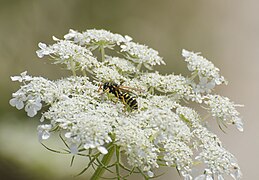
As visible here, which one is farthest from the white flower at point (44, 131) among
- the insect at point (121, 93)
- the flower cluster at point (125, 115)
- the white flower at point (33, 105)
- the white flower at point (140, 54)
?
the white flower at point (140, 54)

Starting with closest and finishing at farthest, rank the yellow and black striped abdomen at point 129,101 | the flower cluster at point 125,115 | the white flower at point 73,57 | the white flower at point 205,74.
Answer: the flower cluster at point 125,115, the yellow and black striped abdomen at point 129,101, the white flower at point 73,57, the white flower at point 205,74

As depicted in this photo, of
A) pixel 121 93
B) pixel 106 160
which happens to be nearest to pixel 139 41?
pixel 121 93

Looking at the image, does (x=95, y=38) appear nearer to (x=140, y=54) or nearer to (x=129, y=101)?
(x=140, y=54)

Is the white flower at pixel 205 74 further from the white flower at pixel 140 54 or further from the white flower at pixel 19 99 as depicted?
the white flower at pixel 19 99

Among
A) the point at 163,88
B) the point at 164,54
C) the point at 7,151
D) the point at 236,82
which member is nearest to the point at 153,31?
the point at 164,54

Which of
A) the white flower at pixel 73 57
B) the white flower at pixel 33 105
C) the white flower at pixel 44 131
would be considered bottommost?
the white flower at pixel 44 131

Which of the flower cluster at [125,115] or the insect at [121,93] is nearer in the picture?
the flower cluster at [125,115]

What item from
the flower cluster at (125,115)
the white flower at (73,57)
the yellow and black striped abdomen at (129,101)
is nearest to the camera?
the flower cluster at (125,115)

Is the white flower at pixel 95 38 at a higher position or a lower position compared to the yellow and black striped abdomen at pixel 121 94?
higher
